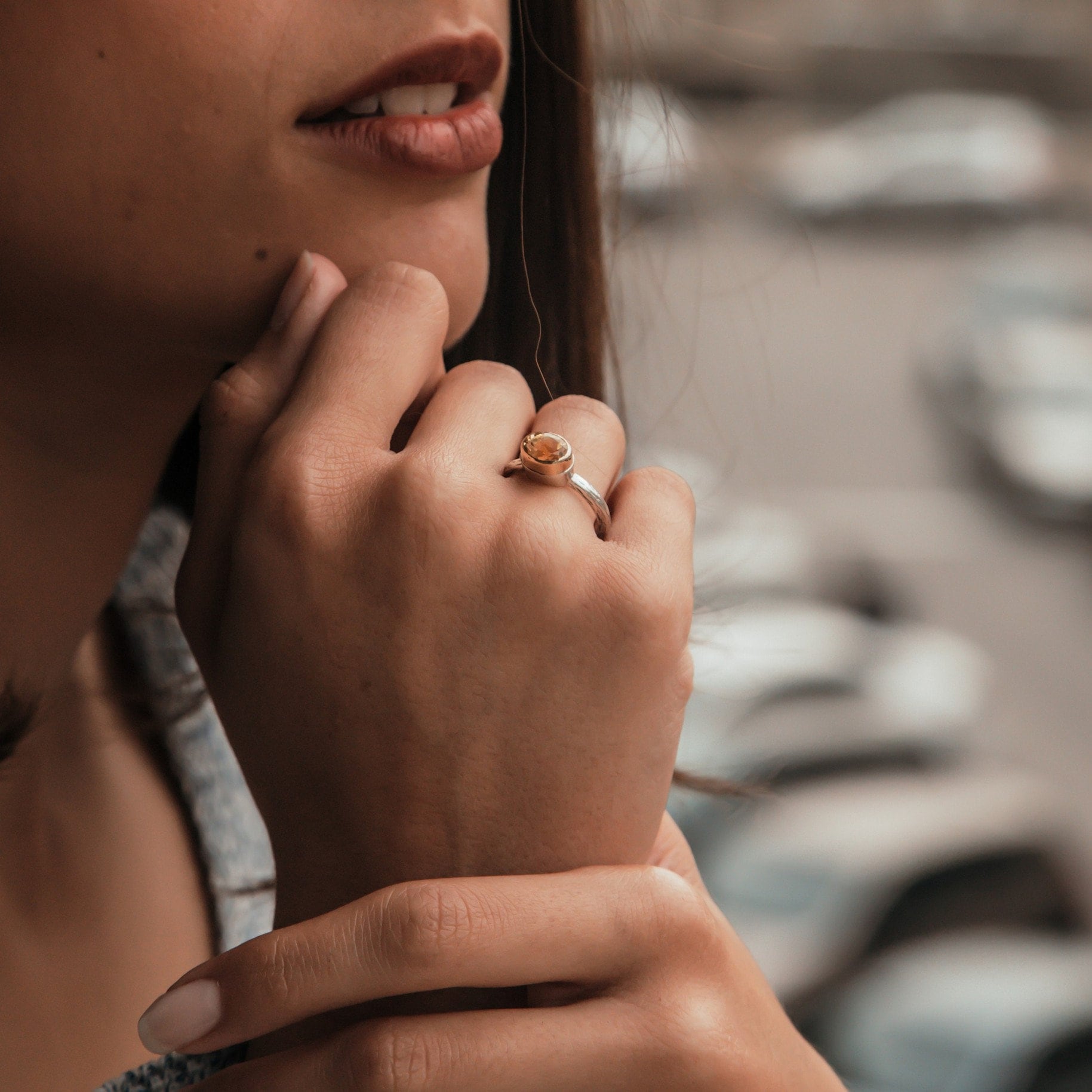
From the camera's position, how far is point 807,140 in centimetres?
698

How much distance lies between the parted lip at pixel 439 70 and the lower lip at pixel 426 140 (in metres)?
0.01

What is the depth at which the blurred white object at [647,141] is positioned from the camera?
78cm

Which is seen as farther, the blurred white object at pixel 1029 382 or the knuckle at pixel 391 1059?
the blurred white object at pixel 1029 382

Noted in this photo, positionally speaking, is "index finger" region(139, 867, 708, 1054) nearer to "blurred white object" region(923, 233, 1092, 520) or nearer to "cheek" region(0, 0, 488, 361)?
"cheek" region(0, 0, 488, 361)

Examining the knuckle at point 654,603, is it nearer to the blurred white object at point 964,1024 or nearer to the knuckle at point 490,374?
the knuckle at point 490,374

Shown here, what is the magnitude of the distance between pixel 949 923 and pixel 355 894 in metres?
1.79

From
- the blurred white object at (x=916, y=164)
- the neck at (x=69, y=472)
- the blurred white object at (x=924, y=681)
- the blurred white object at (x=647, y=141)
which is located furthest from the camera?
the blurred white object at (x=916, y=164)

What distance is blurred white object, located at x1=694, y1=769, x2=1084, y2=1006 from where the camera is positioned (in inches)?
77.3

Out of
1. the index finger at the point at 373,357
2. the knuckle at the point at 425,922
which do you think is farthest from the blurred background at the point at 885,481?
the knuckle at the point at 425,922

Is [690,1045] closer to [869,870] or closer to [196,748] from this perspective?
[196,748]

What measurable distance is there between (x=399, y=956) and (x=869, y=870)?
5.96 feet

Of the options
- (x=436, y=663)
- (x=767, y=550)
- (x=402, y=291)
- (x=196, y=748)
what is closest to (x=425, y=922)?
(x=436, y=663)

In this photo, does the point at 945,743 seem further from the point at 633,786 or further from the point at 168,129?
the point at 168,129

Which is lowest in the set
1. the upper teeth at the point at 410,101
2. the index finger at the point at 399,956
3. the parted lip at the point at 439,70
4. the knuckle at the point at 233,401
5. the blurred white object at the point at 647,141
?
the index finger at the point at 399,956
